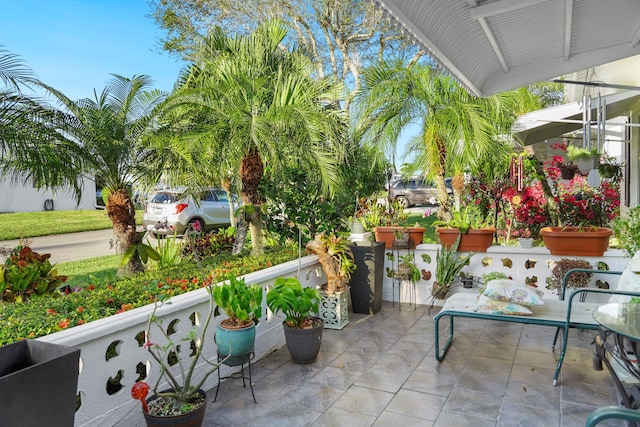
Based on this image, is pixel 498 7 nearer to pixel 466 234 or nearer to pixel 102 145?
pixel 466 234

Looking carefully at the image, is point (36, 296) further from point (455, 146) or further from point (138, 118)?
point (455, 146)

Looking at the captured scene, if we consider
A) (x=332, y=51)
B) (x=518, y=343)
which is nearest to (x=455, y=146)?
(x=518, y=343)

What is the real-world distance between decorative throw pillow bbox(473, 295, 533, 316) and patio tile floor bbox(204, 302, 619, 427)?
1.54 feet

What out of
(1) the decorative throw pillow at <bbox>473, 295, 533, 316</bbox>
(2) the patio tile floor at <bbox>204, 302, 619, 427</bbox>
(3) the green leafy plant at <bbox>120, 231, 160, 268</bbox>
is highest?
(3) the green leafy plant at <bbox>120, 231, 160, 268</bbox>

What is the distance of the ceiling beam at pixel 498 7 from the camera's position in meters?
2.54

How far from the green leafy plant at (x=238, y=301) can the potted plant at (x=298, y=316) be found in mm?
306

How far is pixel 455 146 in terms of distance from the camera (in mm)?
5855

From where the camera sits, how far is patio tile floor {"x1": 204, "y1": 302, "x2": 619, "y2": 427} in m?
2.89

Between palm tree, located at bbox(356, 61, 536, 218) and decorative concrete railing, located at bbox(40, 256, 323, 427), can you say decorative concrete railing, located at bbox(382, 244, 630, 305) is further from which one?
decorative concrete railing, located at bbox(40, 256, 323, 427)

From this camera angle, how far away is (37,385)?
1741 millimetres

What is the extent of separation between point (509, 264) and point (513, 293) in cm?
182

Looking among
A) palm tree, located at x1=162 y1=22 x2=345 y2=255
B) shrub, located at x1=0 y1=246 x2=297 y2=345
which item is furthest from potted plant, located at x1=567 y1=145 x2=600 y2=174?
shrub, located at x1=0 y1=246 x2=297 y2=345

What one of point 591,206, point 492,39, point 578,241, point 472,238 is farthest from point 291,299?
point 591,206

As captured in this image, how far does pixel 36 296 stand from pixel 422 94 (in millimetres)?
4868
